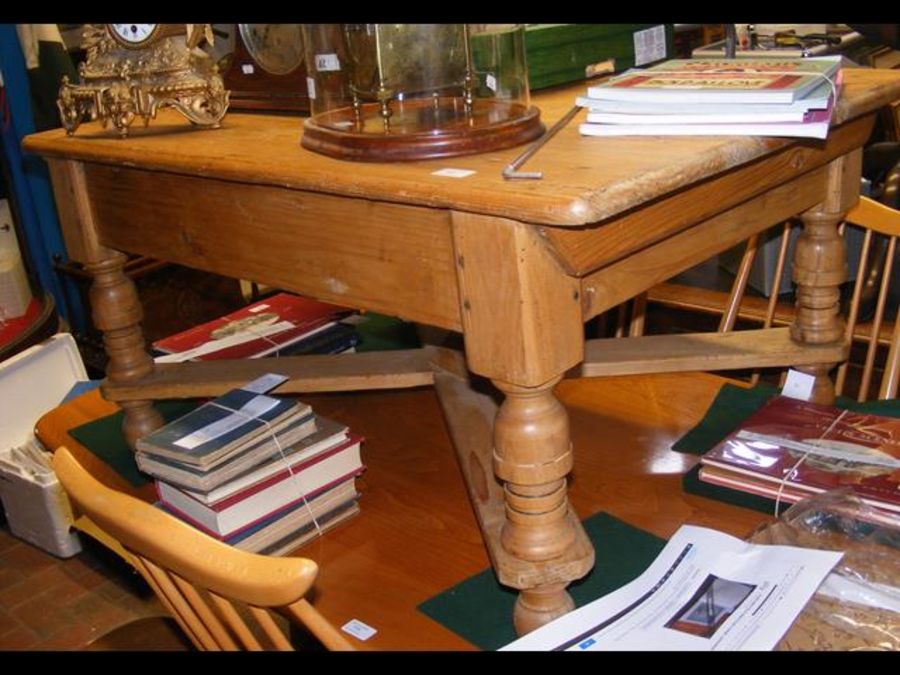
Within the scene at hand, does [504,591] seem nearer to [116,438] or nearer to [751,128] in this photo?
[751,128]

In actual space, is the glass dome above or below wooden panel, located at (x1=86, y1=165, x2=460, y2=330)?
above

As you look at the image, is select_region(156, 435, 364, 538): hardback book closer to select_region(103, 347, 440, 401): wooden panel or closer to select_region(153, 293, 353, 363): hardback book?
select_region(103, 347, 440, 401): wooden panel

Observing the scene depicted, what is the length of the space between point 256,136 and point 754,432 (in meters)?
0.71

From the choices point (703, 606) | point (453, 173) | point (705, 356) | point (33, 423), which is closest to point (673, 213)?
point (453, 173)

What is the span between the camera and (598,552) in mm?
1146

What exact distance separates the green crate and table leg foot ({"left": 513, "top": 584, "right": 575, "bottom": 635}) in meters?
0.71

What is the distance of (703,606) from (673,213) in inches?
14.7

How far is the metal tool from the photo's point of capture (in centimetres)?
85

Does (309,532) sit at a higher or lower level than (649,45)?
lower

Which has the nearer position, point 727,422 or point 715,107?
point 715,107

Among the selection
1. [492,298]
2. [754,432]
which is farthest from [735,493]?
Result: [492,298]

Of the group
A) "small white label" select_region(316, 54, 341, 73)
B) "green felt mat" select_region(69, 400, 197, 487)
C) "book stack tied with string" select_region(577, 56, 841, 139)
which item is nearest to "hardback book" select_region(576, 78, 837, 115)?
"book stack tied with string" select_region(577, 56, 841, 139)

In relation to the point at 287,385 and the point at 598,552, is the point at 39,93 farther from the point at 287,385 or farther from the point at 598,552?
the point at 598,552

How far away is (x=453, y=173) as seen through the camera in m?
0.91
